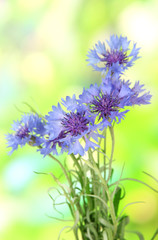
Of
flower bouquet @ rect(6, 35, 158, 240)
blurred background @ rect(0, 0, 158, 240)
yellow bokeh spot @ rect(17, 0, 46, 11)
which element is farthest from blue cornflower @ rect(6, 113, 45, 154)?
yellow bokeh spot @ rect(17, 0, 46, 11)

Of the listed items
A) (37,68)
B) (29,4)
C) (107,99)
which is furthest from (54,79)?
(107,99)

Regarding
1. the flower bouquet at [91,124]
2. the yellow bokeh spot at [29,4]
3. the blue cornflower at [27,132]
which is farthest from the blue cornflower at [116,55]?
the yellow bokeh spot at [29,4]

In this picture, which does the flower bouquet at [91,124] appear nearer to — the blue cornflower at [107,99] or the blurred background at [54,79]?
the blue cornflower at [107,99]

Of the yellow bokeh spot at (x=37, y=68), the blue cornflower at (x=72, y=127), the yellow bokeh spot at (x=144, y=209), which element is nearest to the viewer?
the blue cornflower at (x=72, y=127)

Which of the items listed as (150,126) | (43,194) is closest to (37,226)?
(43,194)

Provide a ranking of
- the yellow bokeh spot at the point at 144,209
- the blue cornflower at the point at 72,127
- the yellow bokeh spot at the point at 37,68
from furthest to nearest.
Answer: the yellow bokeh spot at the point at 37,68
the yellow bokeh spot at the point at 144,209
the blue cornflower at the point at 72,127

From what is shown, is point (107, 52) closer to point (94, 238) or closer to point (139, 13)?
point (94, 238)

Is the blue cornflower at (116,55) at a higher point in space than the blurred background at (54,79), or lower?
lower
